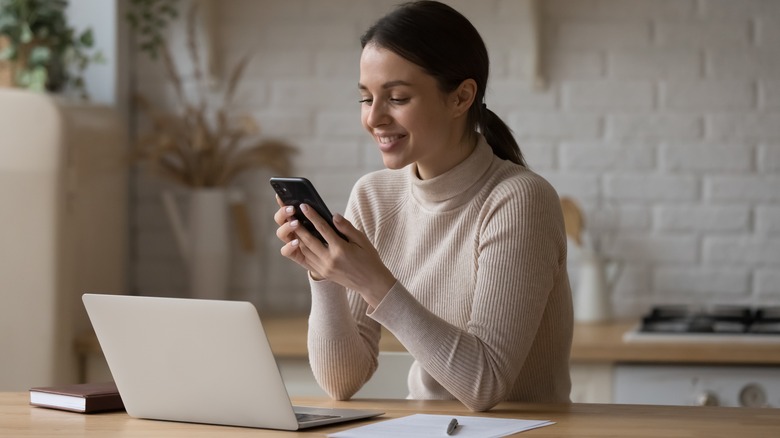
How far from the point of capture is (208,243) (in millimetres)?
3064

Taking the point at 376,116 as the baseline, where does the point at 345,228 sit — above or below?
below

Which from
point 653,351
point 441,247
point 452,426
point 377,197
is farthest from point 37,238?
point 452,426

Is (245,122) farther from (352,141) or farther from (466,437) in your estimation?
(466,437)

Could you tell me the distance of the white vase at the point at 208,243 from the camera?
10.0ft

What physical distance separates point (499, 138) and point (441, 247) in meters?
0.25

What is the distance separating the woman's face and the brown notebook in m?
0.55

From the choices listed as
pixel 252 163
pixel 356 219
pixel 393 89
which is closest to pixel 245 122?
pixel 252 163

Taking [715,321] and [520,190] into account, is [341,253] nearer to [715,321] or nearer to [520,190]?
[520,190]

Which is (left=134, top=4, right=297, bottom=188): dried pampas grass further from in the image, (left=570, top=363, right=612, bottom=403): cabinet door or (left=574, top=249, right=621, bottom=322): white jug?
(left=570, top=363, right=612, bottom=403): cabinet door

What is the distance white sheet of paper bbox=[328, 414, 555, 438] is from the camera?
1.39 meters

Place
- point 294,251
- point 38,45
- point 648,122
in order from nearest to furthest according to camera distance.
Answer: point 294,251 → point 38,45 → point 648,122

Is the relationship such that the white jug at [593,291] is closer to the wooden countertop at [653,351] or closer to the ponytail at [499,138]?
the wooden countertop at [653,351]

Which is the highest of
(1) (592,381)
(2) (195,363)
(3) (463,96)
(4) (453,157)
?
(3) (463,96)

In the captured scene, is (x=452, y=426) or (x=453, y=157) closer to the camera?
(x=452, y=426)
